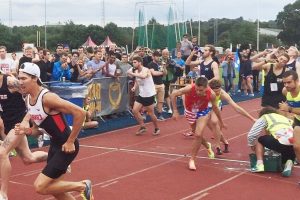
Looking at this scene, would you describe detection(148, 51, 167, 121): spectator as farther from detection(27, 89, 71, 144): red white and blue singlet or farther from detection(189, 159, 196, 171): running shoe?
detection(27, 89, 71, 144): red white and blue singlet

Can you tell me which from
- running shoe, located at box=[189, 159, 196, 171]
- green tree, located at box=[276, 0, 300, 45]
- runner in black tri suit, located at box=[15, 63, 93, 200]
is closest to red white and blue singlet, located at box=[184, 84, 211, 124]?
running shoe, located at box=[189, 159, 196, 171]

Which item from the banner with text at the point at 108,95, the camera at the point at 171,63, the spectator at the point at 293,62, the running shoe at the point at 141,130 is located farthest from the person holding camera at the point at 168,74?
the spectator at the point at 293,62

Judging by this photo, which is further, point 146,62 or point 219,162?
point 146,62

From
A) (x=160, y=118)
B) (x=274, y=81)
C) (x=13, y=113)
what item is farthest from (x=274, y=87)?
(x=160, y=118)

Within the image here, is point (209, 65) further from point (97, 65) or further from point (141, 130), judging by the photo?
point (97, 65)

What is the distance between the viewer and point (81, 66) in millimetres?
13891

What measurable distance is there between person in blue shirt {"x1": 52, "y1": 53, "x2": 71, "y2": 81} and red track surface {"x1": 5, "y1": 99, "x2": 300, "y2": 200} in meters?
2.40

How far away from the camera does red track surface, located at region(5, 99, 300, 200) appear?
668 cm

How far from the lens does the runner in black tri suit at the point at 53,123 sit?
4930 mm

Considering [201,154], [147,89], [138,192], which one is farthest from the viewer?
[147,89]

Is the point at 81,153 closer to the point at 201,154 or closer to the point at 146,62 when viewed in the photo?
the point at 201,154

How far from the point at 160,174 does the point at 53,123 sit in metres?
3.21

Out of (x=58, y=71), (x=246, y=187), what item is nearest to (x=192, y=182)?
(x=246, y=187)

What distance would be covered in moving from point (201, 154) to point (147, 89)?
2769 mm
